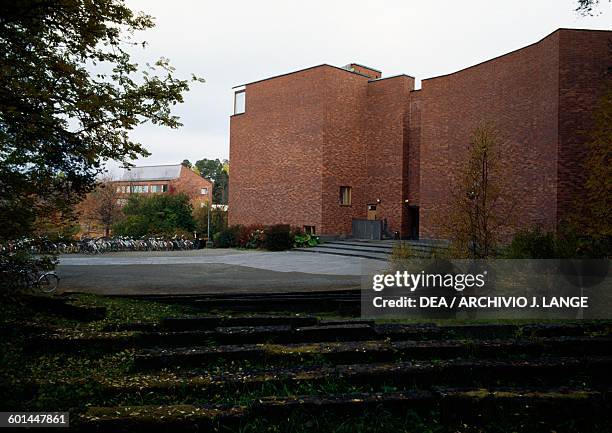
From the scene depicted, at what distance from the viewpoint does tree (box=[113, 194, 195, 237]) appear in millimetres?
29172

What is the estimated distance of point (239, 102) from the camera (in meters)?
32.3

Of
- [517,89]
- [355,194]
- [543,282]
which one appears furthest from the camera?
[355,194]

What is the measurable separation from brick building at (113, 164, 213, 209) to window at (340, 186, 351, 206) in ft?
121

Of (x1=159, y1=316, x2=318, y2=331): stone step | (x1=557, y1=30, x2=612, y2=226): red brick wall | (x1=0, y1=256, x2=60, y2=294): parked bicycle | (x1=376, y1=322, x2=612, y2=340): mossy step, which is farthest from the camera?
(x1=557, y1=30, x2=612, y2=226): red brick wall

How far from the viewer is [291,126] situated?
28.3 metres

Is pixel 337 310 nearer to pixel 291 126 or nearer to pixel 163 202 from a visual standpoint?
pixel 291 126

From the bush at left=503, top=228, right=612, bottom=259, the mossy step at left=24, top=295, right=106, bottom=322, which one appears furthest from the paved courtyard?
the bush at left=503, top=228, right=612, bottom=259

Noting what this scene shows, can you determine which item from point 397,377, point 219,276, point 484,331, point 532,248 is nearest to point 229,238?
point 219,276

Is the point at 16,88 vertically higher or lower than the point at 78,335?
higher

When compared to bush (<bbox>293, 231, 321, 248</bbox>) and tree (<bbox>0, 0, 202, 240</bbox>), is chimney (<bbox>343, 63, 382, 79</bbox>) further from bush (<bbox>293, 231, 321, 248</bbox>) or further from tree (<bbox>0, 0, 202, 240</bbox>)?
tree (<bbox>0, 0, 202, 240</bbox>)

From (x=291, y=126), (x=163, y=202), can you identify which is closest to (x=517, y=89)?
(x=291, y=126)

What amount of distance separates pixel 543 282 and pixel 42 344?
955 centimetres

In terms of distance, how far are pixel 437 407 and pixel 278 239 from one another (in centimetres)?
2086

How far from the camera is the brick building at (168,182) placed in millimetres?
64500
